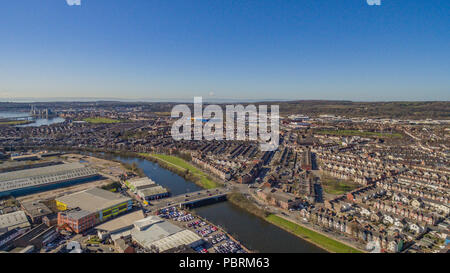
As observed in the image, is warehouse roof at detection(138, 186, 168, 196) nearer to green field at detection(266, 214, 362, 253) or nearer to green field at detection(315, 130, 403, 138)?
green field at detection(266, 214, 362, 253)

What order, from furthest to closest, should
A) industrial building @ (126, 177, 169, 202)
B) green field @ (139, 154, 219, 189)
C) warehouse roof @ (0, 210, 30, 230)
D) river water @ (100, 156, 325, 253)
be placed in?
green field @ (139, 154, 219, 189) < industrial building @ (126, 177, 169, 202) < warehouse roof @ (0, 210, 30, 230) < river water @ (100, 156, 325, 253)

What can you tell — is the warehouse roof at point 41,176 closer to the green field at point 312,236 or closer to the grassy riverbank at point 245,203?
the grassy riverbank at point 245,203

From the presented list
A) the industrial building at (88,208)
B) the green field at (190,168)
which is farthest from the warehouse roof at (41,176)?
the green field at (190,168)

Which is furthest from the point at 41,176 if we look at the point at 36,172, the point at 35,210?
the point at 35,210

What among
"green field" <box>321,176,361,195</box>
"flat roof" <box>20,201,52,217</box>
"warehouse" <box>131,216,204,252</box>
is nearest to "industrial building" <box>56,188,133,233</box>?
"flat roof" <box>20,201,52,217</box>
